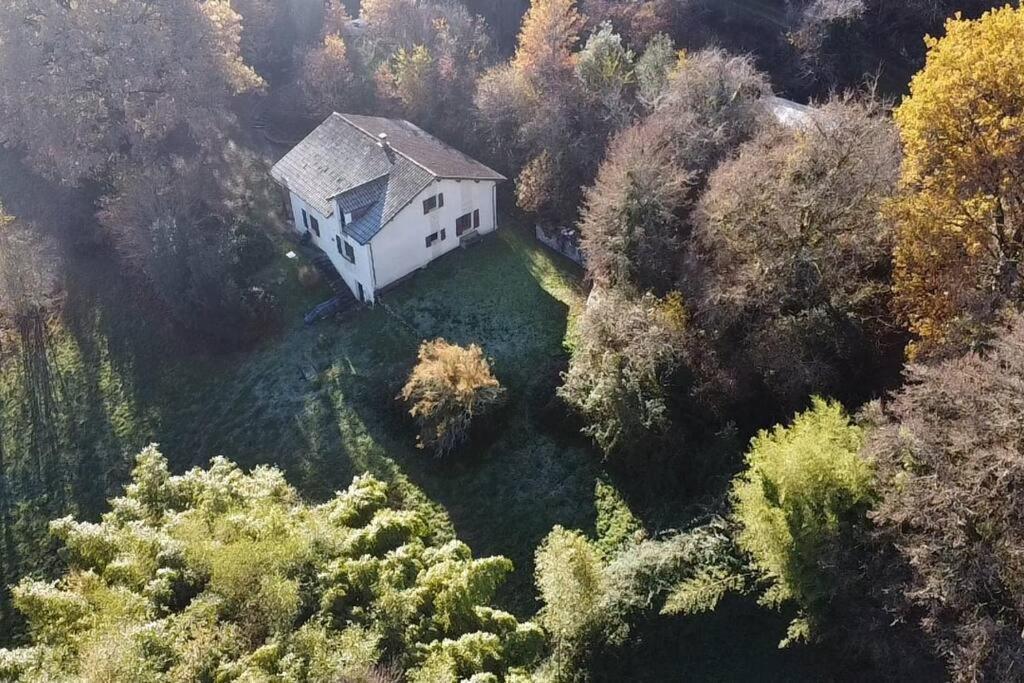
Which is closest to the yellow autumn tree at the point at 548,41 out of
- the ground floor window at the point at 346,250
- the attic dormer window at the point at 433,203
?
the attic dormer window at the point at 433,203

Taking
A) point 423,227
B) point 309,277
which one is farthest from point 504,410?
point 309,277

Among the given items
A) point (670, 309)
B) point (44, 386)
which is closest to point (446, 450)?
point (670, 309)

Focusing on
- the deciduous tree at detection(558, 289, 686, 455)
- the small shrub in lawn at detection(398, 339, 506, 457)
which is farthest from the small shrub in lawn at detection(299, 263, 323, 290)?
the deciduous tree at detection(558, 289, 686, 455)

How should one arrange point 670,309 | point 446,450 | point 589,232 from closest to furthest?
1. point 670,309
2. point 446,450
3. point 589,232

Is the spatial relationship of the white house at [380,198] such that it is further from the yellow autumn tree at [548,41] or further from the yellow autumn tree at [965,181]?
the yellow autumn tree at [965,181]

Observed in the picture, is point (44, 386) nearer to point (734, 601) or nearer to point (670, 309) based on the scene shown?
point (670, 309)

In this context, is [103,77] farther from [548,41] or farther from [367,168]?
[548,41]

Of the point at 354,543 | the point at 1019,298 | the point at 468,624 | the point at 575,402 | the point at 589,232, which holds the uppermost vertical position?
the point at 589,232
